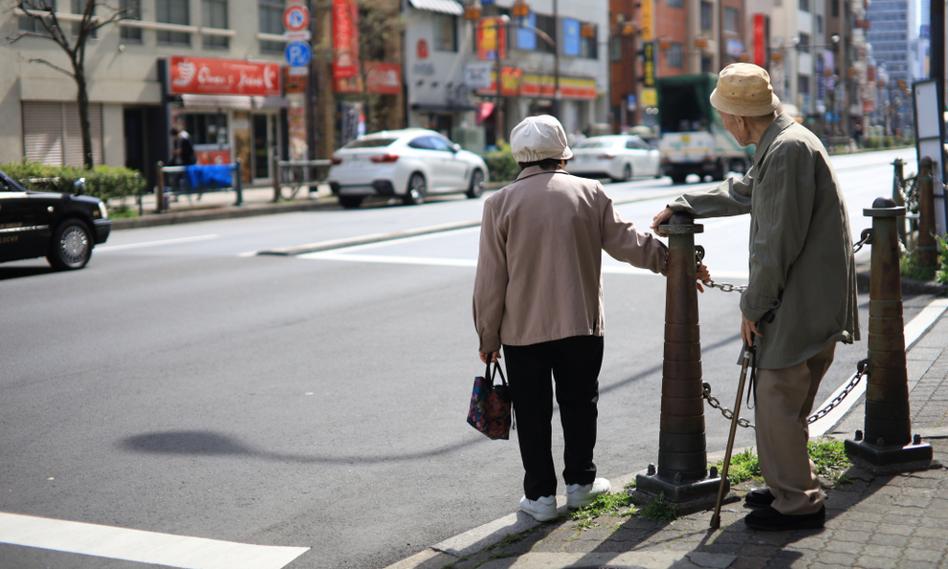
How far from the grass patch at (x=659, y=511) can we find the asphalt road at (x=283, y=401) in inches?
30.7

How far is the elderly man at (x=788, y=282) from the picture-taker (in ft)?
13.5

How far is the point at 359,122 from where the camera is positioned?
4150cm

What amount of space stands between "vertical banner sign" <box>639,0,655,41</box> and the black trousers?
2413 inches

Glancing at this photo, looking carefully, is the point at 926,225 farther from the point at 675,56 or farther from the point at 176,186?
the point at 675,56

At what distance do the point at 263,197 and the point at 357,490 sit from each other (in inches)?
959

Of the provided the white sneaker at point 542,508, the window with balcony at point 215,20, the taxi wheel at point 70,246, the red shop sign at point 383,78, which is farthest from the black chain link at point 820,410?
the red shop sign at point 383,78

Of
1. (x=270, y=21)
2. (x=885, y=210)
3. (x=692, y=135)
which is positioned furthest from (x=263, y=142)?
(x=885, y=210)

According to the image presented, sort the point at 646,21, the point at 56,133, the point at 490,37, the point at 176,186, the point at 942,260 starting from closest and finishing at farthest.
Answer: the point at 942,260 < the point at 176,186 < the point at 56,133 < the point at 490,37 < the point at 646,21

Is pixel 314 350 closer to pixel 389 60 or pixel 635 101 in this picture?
pixel 389 60

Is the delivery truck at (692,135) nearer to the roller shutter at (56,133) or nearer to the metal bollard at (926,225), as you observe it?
the roller shutter at (56,133)

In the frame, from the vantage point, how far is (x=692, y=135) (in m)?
33.7

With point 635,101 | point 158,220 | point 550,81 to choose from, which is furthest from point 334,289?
point 635,101

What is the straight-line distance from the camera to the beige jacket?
4.63 meters

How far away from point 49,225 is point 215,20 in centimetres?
2123
